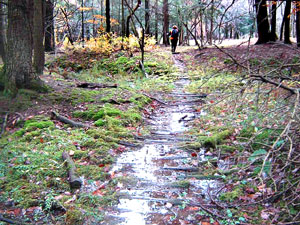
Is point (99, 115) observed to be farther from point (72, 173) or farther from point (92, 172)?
point (72, 173)

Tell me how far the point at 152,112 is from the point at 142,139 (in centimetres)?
257

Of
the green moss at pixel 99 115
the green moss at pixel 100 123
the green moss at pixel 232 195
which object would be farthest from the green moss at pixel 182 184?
the green moss at pixel 99 115

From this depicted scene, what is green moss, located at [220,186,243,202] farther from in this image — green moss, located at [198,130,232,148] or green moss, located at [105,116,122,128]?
green moss, located at [105,116,122,128]

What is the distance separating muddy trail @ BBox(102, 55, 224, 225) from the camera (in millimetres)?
3836

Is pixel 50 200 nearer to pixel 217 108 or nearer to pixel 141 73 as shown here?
pixel 217 108

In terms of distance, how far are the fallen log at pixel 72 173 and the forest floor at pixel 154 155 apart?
0.26 feet

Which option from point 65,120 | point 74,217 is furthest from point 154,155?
point 65,120

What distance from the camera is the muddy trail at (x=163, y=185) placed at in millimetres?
3836

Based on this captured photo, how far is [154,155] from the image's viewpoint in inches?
222

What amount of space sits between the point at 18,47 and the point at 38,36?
375cm

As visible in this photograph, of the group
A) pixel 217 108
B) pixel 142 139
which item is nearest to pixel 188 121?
pixel 217 108

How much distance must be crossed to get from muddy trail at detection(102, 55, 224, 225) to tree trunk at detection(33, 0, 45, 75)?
7.06 m

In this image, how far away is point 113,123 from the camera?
23.5 feet

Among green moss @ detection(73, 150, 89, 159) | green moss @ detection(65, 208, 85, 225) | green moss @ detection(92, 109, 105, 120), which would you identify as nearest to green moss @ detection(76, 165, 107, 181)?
green moss @ detection(73, 150, 89, 159)
